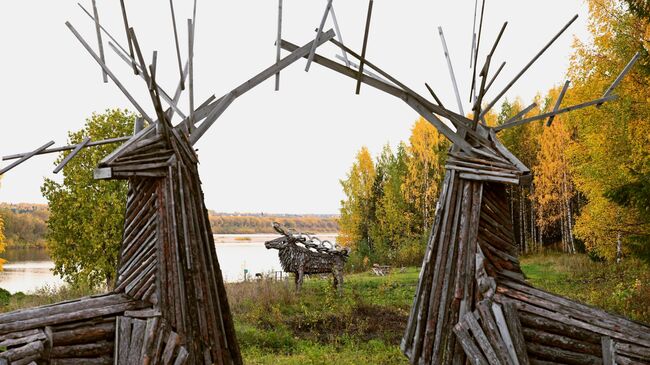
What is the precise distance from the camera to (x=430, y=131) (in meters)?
25.4

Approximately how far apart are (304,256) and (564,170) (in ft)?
45.1

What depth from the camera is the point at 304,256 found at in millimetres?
14711

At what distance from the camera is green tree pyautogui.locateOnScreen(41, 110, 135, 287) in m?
12.8

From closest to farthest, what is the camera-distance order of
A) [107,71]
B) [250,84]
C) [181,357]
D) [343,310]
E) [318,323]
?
[181,357] → [107,71] → [250,84] → [318,323] → [343,310]

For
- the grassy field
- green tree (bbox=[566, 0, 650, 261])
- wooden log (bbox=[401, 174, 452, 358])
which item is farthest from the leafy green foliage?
wooden log (bbox=[401, 174, 452, 358])

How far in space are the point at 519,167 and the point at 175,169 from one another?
271cm

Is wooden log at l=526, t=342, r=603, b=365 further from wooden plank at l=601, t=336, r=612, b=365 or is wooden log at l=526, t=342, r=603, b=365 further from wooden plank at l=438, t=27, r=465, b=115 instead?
wooden plank at l=438, t=27, r=465, b=115

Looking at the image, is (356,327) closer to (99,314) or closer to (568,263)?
(99,314)

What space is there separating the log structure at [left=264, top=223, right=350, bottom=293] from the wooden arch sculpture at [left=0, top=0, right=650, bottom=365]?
9641mm

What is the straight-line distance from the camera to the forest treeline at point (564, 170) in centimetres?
1292

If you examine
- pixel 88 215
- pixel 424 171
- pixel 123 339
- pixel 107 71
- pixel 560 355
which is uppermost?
pixel 424 171

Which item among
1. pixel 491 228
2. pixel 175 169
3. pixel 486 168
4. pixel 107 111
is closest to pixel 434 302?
pixel 491 228

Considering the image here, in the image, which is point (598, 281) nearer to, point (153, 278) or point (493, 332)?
point (493, 332)

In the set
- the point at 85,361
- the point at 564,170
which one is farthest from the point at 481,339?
the point at 564,170
